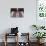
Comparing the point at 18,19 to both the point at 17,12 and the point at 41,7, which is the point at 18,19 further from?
the point at 41,7

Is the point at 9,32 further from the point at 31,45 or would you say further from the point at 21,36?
the point at 31,45

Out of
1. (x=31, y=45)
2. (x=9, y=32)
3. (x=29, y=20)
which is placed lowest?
(x=31, y=45)

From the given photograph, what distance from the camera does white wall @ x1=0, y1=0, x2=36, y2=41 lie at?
597cm

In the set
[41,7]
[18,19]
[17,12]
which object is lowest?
[18,19]

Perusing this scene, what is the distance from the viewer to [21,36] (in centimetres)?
607

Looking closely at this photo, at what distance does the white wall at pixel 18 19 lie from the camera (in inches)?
235

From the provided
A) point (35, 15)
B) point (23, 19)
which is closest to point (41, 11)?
point (35, 15)

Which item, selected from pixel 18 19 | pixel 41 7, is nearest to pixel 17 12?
pixel 18 19

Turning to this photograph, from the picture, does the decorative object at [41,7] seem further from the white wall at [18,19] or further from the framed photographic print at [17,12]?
the framed photographic print at [17,12]

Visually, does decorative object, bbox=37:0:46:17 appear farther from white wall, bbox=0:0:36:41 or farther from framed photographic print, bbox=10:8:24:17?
framed photographic print, bbox=10:8:24:17

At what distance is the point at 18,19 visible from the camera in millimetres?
6023

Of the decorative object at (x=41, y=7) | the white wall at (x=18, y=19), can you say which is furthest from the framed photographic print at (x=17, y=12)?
the decorative object at (x=41, y=7)

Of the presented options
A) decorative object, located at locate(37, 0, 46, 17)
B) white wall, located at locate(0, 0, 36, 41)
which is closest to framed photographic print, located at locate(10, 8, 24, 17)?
white wall, located at locate(0, 0, 36, 41)

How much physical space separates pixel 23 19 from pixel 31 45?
1.10 m
